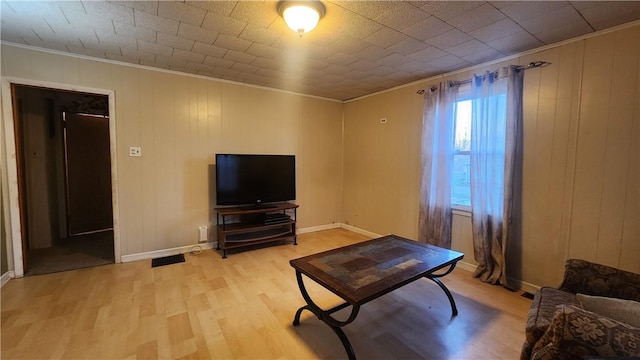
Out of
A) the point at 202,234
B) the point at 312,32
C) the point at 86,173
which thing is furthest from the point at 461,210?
the point at 86,173

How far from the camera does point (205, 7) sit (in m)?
1.92

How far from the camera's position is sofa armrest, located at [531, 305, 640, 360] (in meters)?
0.91

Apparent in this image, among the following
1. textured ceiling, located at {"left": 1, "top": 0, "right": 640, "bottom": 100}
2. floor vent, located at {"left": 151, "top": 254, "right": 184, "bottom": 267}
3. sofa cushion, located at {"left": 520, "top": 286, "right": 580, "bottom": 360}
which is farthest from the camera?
floor vent, located at {"left": 151, "top": 254, "right": 184, "bottom": 267}

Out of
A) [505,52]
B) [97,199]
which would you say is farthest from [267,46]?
[97,199]

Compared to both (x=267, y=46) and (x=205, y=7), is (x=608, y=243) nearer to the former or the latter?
(x=267, y=46)

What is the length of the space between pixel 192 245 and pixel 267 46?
9.02ft

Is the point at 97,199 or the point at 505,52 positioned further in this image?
the point at 97,199

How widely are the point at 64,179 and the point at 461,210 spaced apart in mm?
5795

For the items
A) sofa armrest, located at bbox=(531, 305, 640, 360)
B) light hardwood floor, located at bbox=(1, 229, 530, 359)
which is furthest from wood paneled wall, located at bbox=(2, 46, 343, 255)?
sofa armrest, located at bbox=(531, 305, 640, 360)

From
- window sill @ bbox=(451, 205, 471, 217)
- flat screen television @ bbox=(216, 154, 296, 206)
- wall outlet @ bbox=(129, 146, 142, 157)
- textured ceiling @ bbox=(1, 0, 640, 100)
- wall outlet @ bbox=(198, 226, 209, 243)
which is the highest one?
textured ceiling @ bbox=(1, 0, 640, 100)

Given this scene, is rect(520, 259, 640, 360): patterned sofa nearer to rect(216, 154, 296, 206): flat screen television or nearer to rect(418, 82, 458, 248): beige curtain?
rect(418, 82, 458, 248): beige curtain

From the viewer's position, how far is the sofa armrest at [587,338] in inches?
35.8

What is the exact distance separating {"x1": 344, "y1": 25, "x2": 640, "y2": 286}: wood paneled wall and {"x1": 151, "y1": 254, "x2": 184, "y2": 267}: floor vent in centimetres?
348

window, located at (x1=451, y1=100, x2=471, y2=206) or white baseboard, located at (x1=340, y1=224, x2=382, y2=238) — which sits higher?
window, located at (x1=451, y1=100, x2=471, y2=206)
